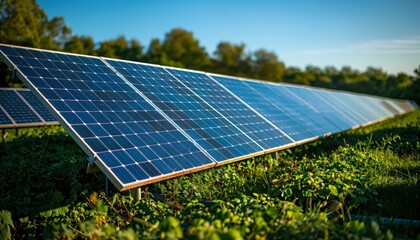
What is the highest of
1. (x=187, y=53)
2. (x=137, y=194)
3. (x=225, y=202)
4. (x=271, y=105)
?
(x=187, y=53)

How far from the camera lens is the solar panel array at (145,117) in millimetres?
5570

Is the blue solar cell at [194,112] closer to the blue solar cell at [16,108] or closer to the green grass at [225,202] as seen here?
the green grass at [225,202]

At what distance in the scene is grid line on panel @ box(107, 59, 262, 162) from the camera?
7.31 meters

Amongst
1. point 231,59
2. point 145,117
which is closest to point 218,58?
point 231,59

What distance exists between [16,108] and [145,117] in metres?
10.7

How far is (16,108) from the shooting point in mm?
15203

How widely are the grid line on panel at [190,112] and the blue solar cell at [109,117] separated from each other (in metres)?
0.41

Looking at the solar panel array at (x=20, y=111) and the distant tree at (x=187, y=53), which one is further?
the distant tree at (x=187, y=53)

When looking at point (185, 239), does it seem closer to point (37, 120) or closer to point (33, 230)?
point (33, 230)

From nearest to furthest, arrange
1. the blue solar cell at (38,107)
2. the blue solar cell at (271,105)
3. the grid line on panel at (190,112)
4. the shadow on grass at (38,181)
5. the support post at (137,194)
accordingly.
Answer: the shadow on grass at (38,181) < the support post at (137,194) < the grid line on panel at (190,112) < the blue solar cell at (271,105) < the blue solar cell at (38,107)

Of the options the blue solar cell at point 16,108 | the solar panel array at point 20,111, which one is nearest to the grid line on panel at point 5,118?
the solar panel array at point 20,111

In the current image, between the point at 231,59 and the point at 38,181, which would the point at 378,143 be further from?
the point at 231,59

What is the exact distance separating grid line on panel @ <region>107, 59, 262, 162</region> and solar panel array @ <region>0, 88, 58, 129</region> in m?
6.81

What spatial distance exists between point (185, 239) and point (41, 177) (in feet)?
14.8
